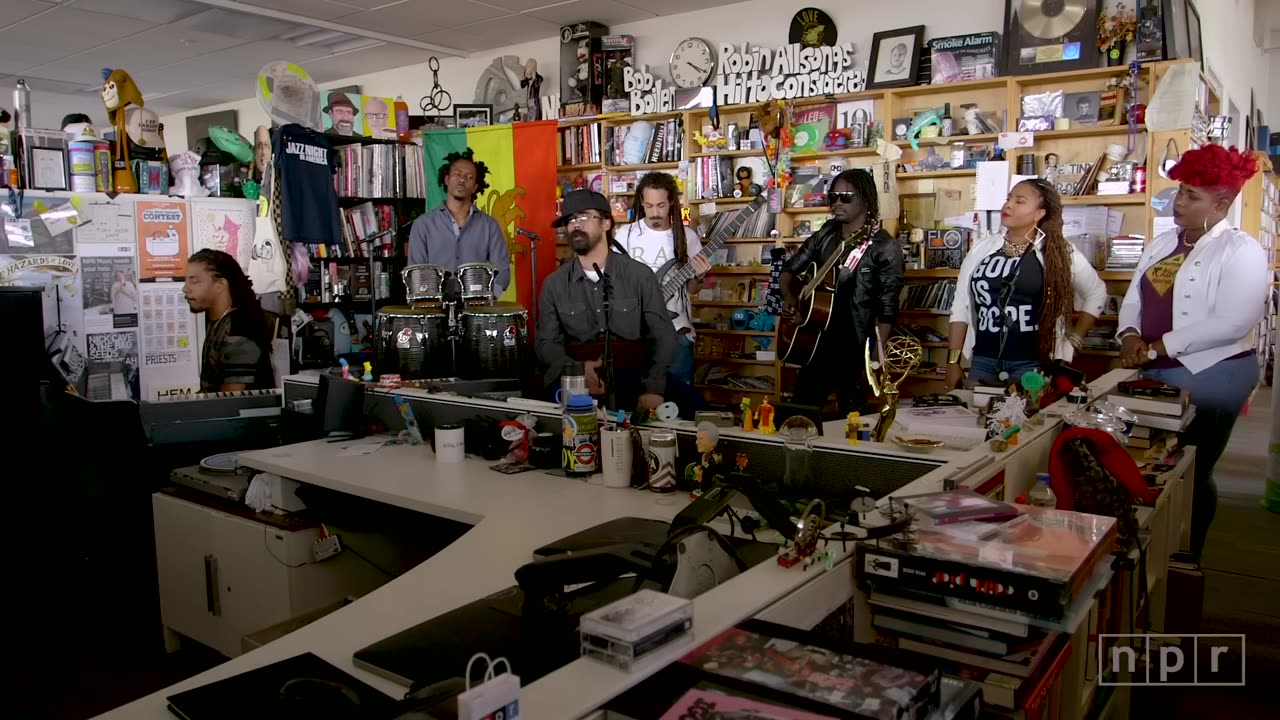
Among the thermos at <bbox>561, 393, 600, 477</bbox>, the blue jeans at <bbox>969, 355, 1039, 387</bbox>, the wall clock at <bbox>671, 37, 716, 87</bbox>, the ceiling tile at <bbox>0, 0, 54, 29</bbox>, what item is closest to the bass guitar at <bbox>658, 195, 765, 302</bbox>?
the wall clock at <bbox>671, 37, 716, 87</bbox>

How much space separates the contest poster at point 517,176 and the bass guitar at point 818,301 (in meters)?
2.70

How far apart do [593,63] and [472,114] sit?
1.11 m

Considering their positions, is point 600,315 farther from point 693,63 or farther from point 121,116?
point 121,116

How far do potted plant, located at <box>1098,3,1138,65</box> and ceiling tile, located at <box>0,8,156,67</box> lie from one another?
6.72m

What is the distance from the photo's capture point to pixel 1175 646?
2.53 metres

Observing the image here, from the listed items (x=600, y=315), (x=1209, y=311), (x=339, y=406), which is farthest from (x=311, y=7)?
(x=1209, y=311)

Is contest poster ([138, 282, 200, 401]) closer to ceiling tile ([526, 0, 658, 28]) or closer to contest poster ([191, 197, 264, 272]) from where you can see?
contest poster ([191, 197, 264, 272])

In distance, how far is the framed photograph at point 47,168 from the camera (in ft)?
16.5

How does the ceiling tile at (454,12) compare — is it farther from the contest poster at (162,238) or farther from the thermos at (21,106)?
the thermos at (21,106)

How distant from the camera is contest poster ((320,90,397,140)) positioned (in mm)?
6391

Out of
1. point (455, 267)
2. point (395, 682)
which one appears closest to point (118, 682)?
point (395, 682)

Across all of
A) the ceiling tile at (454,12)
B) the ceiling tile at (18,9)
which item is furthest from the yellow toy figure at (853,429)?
the ceiling tile at (18,9)

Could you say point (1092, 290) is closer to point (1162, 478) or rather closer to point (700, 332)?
point (1162, 478)

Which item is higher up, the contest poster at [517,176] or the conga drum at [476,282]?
the contest poster at [517,176]
